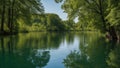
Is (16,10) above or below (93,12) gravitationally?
above

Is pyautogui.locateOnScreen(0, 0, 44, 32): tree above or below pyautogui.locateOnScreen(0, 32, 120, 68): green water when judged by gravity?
above

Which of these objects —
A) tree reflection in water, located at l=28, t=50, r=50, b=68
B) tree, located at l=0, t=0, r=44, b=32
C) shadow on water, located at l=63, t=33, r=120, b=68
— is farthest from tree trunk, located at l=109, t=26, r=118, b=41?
tree, located at l=0, t=0, r=44, b=32

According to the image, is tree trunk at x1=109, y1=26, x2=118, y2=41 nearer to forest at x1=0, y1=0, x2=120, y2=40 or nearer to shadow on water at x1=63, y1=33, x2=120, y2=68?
forest at x1=0, y1=0, x2=120, y2=40

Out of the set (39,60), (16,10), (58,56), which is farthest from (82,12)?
(39,60)

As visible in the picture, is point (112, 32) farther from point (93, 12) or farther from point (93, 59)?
point (93, 59)

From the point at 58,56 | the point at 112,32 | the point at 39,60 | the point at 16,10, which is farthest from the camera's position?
the point at 16,10

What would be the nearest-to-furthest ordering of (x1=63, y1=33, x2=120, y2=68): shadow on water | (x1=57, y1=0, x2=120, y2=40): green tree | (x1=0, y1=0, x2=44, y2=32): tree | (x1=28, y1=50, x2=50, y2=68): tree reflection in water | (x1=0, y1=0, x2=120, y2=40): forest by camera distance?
(x1=63, y1=33, x2=120, y2=68): shadow on water → (x1=28, y1=50, x2=50, y2=68): tree reflection in water → (x1=0, y1=0, x2=120, y2=40): forest → (x1=57, y1=0, x2=120, y2=40): green tree → (x1=0, y1=0, x2=44, y2=32): tree

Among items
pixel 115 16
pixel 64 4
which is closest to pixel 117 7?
pixel 115 16

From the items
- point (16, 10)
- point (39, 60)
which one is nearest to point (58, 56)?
point (39, 60)

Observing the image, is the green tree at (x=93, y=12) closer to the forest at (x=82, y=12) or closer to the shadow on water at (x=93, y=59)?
the forest at (x=82, y=12)

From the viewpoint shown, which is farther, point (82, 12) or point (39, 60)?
point (82, 12)

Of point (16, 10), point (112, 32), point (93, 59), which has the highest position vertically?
point (16, 10)

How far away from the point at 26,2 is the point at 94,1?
942 inches

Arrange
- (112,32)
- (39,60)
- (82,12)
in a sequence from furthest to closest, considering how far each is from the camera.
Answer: (82,12), (112,32), (39,60)
